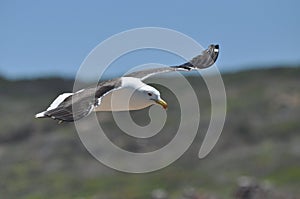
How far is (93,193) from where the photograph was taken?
165ft

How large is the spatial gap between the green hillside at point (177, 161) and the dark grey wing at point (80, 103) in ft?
87.2

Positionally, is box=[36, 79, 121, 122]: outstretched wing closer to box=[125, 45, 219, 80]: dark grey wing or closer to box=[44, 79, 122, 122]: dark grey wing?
box=[44, 79, 122, 122]: dark grey wing

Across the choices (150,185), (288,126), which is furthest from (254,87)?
(150,185)

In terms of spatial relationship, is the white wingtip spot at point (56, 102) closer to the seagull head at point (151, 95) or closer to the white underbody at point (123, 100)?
the white underbody at point (123, 100)

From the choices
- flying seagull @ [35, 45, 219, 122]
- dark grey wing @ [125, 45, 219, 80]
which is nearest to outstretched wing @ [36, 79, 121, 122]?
flying seagull @ [35, 45, 219, 122]

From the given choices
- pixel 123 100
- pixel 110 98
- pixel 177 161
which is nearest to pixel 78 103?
pixel 110 98

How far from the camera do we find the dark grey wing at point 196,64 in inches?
733

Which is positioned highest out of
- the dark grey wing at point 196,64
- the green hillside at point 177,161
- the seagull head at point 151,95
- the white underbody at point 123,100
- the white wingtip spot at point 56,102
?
the dark grey wing at point 196,64

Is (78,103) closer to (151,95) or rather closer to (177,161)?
(151,95)

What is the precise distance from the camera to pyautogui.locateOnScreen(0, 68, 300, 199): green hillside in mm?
50938

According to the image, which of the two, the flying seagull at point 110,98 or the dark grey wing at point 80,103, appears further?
the flying seagull at point 110,98

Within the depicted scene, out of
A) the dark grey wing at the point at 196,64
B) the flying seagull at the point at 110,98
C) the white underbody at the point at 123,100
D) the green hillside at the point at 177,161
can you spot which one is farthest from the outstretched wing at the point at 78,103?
the green hillside at the point at 177,161

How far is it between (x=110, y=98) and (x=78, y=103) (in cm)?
141

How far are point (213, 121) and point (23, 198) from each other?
16.4 metres
